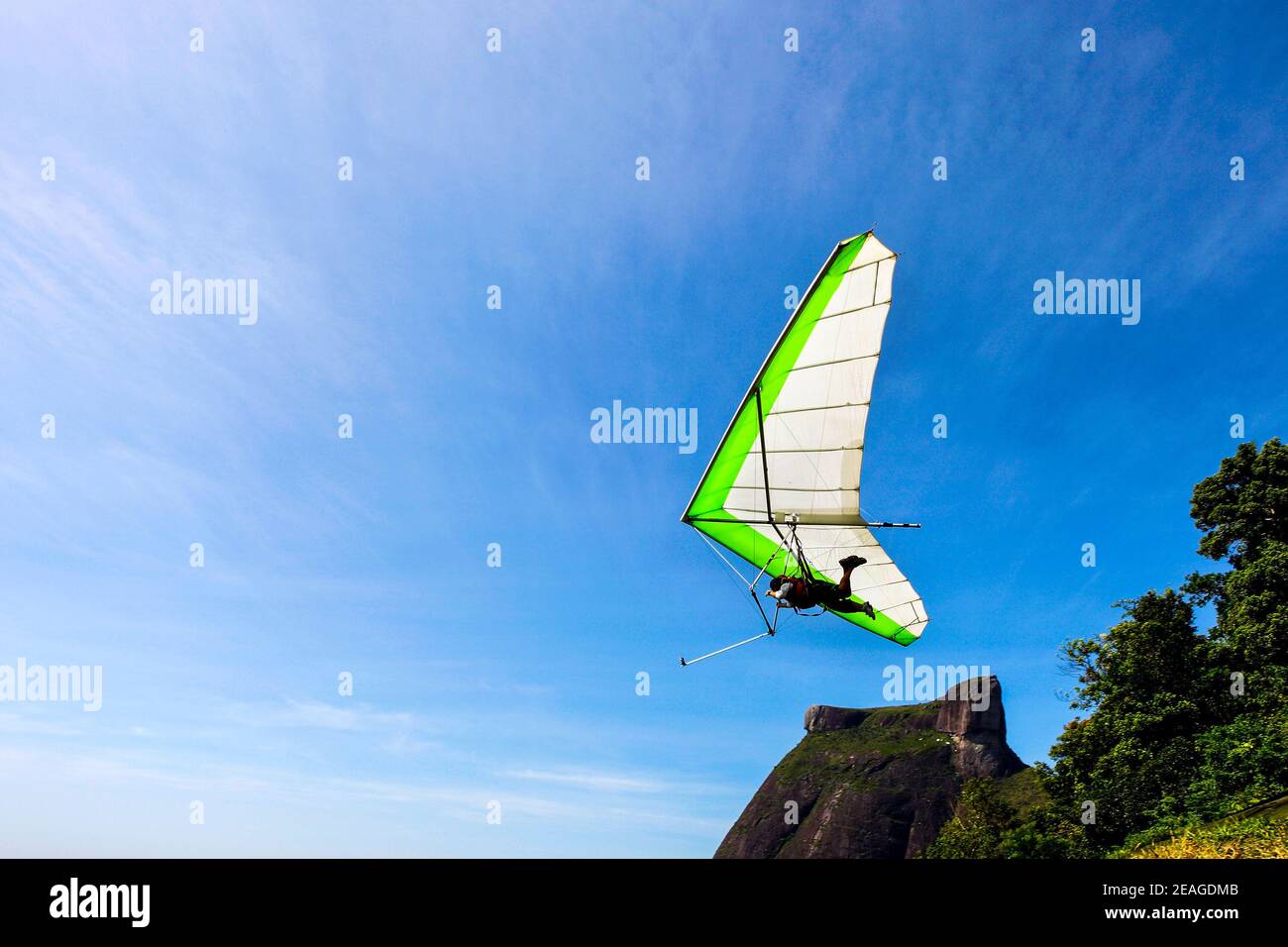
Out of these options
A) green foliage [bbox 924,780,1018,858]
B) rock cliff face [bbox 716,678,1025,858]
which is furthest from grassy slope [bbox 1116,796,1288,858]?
rock cliff face [bbox 716,678,1025,858]

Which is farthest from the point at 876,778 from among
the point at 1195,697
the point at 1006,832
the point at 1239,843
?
the point at 1239,843

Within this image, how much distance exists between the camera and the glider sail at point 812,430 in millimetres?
12820

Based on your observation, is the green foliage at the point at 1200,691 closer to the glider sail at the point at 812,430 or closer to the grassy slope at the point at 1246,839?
the grassy slope at the point at 1246,839

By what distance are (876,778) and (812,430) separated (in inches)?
4179

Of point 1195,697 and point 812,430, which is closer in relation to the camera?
point 812,430

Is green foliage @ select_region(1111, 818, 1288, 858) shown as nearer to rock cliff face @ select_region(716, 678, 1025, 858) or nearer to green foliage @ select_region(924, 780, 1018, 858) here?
green foliage @ select_region(924, 780, 1018, 858)

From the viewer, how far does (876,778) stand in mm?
103875

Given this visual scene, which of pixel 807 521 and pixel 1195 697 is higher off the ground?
pixel 807 521

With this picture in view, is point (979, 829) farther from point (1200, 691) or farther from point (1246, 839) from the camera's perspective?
point (1246, 839)

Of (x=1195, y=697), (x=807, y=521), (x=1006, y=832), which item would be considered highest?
(x=807, y=521)

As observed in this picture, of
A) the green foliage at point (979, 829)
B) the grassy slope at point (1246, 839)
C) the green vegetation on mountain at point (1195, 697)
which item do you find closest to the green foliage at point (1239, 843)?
the grassy slope at point (1246, 839)
